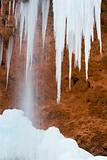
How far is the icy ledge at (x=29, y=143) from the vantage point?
12.7 ft

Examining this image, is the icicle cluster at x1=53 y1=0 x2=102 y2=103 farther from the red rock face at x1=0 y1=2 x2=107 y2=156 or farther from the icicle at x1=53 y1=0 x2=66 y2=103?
the red rock face at x1=0 y1=2 x2=107 y2=156

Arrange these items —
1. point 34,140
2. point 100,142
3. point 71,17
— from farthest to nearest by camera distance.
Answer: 1. point 100,142
2. point 71,17
3. point 34,140

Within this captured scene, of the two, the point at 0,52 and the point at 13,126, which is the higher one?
the point at 0,52

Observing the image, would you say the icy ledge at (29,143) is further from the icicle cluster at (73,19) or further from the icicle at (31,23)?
the icicle at (31,23)

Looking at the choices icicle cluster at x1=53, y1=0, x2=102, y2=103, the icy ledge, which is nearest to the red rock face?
icicle cluster at x1=53, y1=0, x2=102, y2=103

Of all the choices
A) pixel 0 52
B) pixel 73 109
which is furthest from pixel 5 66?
pixel 73 109

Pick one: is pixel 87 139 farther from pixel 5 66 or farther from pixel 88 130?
pixel 5 66

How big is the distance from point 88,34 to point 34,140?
3.76ft

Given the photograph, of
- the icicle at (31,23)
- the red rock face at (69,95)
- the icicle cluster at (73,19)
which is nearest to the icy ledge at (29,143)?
the icicle cluster at (73,19)

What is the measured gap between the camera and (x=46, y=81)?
5934 mm

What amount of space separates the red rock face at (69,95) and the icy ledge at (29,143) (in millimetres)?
1218

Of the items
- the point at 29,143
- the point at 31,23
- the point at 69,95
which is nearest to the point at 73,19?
the point at 31,23

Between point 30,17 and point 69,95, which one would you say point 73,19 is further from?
point 69,95

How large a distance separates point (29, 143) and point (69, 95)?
64.5 inches
